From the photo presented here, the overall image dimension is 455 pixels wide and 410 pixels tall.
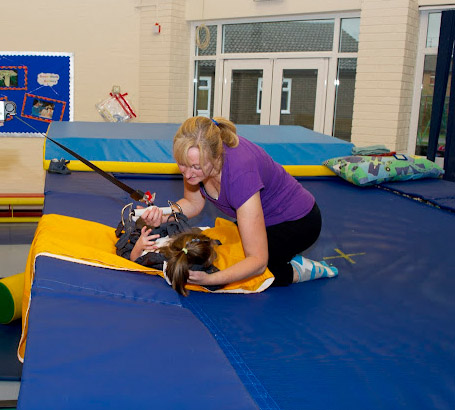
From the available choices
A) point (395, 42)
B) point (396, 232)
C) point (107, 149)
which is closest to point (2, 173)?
point (107, 149)

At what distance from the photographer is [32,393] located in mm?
1098

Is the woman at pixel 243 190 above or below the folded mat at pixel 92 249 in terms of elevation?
above

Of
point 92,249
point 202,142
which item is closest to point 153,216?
point 92,249

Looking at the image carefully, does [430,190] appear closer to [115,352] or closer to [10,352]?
[10,352]

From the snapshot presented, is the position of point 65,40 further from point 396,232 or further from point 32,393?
point 32,393

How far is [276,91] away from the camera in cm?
737

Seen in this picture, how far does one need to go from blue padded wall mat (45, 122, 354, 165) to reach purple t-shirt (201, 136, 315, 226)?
85.7 inches

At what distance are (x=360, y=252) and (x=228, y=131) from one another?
1.15 meters

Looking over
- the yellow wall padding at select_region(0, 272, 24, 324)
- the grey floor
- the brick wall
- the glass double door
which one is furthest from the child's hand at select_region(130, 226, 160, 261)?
the glass double door

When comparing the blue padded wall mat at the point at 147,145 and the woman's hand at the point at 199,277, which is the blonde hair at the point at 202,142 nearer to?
the woman's hand at the point at 199,277

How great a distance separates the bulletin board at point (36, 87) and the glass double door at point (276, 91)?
225 cm

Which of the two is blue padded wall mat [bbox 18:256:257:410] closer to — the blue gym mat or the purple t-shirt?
the blue gym mat

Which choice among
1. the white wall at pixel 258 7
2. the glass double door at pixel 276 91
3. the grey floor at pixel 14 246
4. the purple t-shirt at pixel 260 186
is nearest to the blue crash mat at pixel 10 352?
the purple t-shirt at pixel 260 186

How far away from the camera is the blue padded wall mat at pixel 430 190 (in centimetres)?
352
